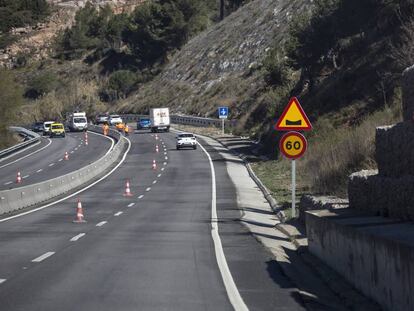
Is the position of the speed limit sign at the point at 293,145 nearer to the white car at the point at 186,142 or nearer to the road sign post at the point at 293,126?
the road sign post at the point at 293,126

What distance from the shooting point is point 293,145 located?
22.5 m

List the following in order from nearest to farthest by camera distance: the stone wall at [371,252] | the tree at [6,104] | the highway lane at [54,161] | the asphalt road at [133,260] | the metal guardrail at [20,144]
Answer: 1. the stone wall at [371,252]
2. the asphalt road at [133,260]
3. the highway lane at [54,161]
4. the metal guardrail at [20,144]
5. the tree at [6,104]

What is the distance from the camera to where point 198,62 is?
117500 mm

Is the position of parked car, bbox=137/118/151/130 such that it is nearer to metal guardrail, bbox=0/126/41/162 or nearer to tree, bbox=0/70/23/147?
metal guardrail, bbox=0/126/41/162

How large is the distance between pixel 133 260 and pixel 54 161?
4815 centimetres

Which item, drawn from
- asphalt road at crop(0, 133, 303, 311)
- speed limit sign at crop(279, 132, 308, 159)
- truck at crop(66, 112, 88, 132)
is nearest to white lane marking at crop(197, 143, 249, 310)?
asphalt road at crop(0, 133, 303, 311)

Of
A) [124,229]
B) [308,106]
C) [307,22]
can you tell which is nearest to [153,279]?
[124,229]

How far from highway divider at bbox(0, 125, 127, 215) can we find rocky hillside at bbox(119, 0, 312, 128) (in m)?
39.5

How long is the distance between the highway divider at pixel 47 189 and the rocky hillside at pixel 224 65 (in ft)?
129

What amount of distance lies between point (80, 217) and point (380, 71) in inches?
1115

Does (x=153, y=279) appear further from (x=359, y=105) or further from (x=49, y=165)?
(x=49, y=165)

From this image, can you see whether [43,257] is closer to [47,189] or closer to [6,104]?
[47,189]

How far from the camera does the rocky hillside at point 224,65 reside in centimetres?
10025

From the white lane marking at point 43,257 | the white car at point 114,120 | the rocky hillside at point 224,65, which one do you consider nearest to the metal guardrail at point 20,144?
the white car at point 114,120
